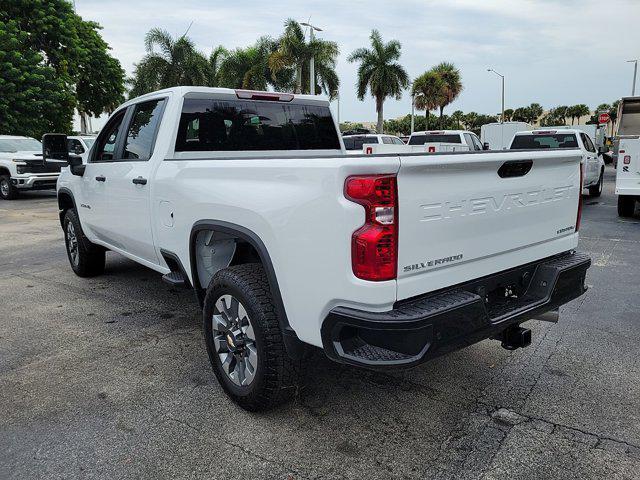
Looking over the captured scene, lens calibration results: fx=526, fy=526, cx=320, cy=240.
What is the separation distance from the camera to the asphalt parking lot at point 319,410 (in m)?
2.61

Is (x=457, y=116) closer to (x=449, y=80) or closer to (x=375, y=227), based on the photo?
(x=449, y=80)

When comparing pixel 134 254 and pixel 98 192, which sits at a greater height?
pixel 98 192

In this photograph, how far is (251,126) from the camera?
4.34 metres

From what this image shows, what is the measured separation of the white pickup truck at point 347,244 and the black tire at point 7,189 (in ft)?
46.0

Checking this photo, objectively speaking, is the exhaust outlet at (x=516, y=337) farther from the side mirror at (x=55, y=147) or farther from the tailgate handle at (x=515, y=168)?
the side mirror at (x=55, y=147)

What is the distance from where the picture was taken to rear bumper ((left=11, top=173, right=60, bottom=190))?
610 inches

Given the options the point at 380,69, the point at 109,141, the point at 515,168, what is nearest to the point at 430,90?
the point at 380,69

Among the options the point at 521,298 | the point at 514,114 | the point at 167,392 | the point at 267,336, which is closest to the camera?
the point at 267,336

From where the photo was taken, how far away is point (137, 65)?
113 ft

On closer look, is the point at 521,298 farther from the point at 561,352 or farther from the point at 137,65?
the point at 137,65

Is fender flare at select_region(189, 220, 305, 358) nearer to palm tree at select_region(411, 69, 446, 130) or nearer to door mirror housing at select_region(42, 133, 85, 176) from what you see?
door mirror housing at select_region(42, 133, 85, 176)

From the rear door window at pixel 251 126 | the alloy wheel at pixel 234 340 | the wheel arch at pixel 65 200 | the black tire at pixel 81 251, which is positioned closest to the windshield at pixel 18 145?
the wheel arch at pixel 65 200

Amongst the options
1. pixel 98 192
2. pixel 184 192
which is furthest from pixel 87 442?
pixel 98 192

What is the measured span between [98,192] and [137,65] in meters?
32.9
